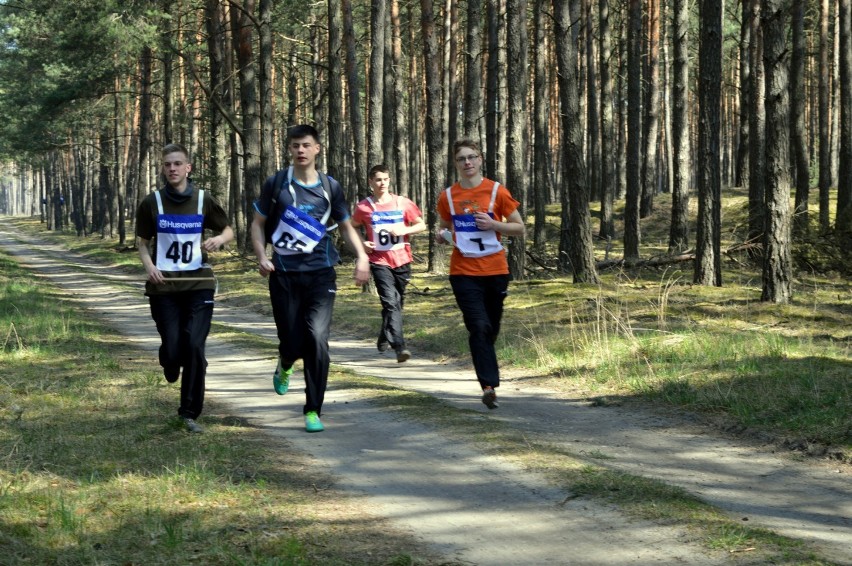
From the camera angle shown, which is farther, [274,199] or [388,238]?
[388,238]

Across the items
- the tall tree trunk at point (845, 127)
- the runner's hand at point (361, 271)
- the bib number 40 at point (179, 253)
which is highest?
the tall tree trunk at point (845, 127)

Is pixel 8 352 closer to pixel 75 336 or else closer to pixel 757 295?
pixel 75 336

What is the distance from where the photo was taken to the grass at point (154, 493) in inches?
187

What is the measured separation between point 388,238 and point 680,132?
16.6 metres

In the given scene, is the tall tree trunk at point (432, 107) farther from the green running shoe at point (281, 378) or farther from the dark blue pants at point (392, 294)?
the green running shoe at point (281, 378)

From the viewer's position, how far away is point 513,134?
20.1m

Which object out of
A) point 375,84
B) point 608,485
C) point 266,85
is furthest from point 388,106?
point 608,485

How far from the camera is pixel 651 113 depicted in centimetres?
3038

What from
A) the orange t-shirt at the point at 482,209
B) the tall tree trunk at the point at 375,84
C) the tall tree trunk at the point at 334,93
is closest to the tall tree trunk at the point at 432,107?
the tall tree trunk at the point at 375,84

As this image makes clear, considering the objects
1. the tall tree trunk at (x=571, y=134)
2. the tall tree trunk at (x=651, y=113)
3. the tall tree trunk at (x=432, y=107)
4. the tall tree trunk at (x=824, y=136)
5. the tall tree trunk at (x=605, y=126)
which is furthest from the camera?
the tall tree trunk at (x=605, y=126)

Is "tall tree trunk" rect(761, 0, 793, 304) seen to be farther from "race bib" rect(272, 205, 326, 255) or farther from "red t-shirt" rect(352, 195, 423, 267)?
"race bib" rect(272, 205, 326, 255)

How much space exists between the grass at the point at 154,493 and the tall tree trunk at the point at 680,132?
16457mm

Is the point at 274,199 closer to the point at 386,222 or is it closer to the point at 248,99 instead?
the point at 386,222

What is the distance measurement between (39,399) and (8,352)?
3.45 metres
